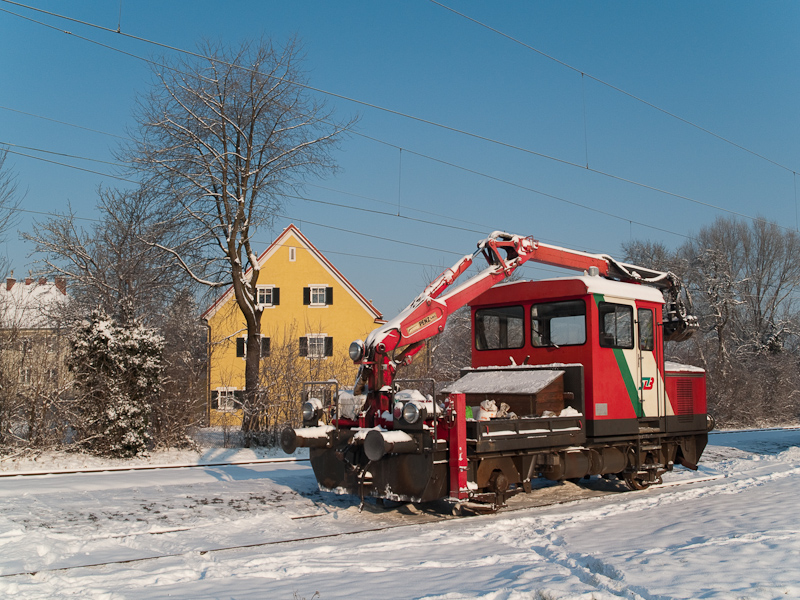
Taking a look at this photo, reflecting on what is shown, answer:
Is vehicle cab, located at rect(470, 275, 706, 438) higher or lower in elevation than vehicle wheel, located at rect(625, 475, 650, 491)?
higher

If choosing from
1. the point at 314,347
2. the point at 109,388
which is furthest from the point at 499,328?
the point at 314,347

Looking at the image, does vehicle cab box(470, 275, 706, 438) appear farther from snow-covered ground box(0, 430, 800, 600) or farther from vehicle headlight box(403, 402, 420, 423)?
vehicle headlight box(403, 402, 420, 423)

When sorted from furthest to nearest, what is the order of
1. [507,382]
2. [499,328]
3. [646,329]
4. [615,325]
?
[646,329] → [499,328] → [615,325] → [507,382]

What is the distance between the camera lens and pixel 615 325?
10375 millimetres

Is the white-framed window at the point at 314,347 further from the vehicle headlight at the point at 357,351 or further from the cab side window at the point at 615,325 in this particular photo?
the vehicle headlight at the point at 357,351

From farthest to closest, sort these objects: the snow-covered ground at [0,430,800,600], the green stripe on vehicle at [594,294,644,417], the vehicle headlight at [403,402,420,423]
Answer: the green stripe on vehicle at [594,294,644,417]
the vehicle headlight at [403,402,420,423]
the snow-covered ground at [0,430,800,600]

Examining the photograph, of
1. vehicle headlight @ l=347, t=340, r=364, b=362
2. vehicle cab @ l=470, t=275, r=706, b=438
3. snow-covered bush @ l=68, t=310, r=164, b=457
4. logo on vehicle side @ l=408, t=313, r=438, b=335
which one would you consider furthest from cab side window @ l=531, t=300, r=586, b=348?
snow-covered bush @ l=68, t=310, r=164, b=457

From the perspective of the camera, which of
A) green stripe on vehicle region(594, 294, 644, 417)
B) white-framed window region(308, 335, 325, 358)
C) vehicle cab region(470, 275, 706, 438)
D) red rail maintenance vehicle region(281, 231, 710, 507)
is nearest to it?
red rail maintenance vehicle region(281, 231, 710, 507)

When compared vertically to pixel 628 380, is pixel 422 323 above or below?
above

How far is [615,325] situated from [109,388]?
10.2 meters

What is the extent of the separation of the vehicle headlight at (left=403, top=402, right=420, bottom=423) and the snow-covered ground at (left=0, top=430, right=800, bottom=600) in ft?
4.04

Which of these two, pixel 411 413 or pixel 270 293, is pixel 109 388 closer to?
pixel 411 413

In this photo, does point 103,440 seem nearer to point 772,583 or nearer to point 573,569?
point 573,569

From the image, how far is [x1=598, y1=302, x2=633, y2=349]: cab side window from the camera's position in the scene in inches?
396
